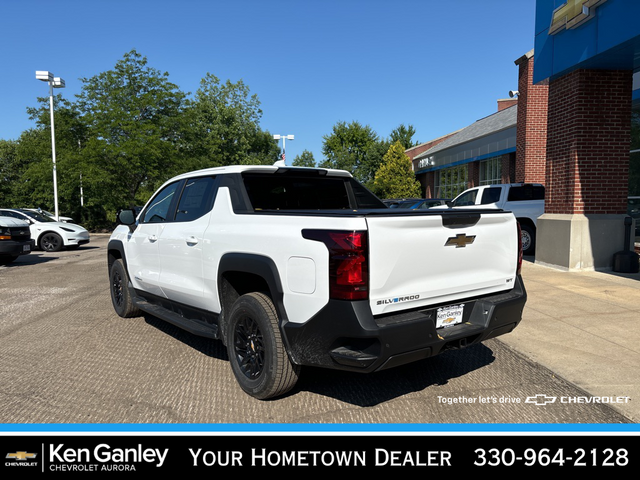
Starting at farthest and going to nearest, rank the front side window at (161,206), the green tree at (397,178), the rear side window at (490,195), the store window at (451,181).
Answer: the green tree at (397,178)
the store window at (451,181)
the rear side window at (490,195)
the front side window at (161,206)

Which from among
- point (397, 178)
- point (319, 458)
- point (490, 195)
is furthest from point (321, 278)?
point (397, 178)

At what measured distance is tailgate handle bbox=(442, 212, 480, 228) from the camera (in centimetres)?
336

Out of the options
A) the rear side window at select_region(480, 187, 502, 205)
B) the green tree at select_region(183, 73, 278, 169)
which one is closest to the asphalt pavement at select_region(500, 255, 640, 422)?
the rear side window at select_region(480, 187, 502, 205)

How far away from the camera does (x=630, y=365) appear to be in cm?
439

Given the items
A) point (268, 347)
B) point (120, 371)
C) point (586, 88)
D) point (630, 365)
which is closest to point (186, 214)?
point (120, 371)

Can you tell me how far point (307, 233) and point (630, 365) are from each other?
3437 millimetres

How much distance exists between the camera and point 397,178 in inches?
1443

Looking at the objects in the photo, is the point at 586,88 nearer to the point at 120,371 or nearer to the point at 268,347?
the point at 268,347

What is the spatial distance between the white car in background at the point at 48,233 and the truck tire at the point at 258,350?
14624mm

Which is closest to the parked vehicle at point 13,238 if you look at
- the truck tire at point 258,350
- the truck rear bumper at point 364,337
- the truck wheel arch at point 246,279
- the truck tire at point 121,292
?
the truck tire at point 121,292

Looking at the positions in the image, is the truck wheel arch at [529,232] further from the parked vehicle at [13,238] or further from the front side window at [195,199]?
the parked vehicle at [13,238]

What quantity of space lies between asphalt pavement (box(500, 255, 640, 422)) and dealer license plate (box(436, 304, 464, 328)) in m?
1.33

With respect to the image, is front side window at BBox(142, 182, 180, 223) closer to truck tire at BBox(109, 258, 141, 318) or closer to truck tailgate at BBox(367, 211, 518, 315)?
truck tire at BBox(109, 258, 141, 318)

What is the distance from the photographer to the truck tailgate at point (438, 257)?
303 centimetres
